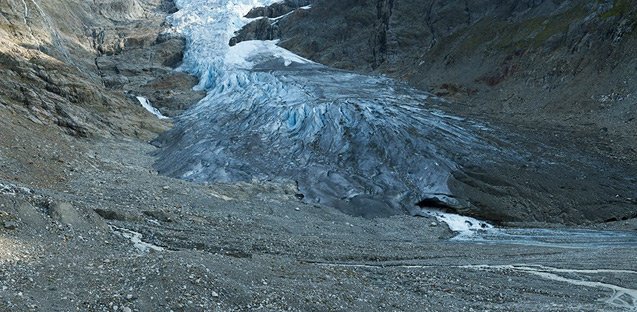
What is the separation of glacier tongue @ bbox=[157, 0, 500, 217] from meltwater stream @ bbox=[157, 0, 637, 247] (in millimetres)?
63

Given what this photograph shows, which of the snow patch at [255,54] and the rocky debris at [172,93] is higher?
the snow patch at [255,54]

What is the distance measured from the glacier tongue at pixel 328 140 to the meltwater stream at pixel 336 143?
0.21ft

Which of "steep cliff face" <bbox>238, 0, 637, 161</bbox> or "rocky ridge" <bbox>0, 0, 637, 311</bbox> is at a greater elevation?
"steep cliff face" <bbox>238, 0, 637, 161</bbox>

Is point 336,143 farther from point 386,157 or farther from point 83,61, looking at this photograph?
point 83,61

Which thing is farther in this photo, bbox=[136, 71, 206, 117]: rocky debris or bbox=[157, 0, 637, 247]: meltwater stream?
bbox=[136, 71, 206, 117]: rocky debris

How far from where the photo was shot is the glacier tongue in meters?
24.9

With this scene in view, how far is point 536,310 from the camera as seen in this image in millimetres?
9867

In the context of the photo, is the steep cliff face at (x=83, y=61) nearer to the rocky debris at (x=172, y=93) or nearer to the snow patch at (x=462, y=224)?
the rocky debris at (x=172, y=93)

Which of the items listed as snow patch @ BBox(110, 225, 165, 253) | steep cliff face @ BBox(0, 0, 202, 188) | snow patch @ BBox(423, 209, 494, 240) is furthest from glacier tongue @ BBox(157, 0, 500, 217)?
Result: snow patch @ BBox(110, 225, 165, 253)

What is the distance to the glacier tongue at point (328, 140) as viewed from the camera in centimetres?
2494

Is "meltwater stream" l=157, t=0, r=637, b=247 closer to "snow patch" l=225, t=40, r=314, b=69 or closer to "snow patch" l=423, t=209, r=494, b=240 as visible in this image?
"snow patch" l=423, t=209, r=494, b=240

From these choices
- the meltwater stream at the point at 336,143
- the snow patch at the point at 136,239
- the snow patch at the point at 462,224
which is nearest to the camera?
the snow patch at the point at 136,239

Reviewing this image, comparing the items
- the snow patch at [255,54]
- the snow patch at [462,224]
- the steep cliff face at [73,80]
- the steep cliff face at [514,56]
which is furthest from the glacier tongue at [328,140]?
the snow patch at [255,54]

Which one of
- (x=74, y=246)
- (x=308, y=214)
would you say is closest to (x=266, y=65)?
(x=308, y=214)
